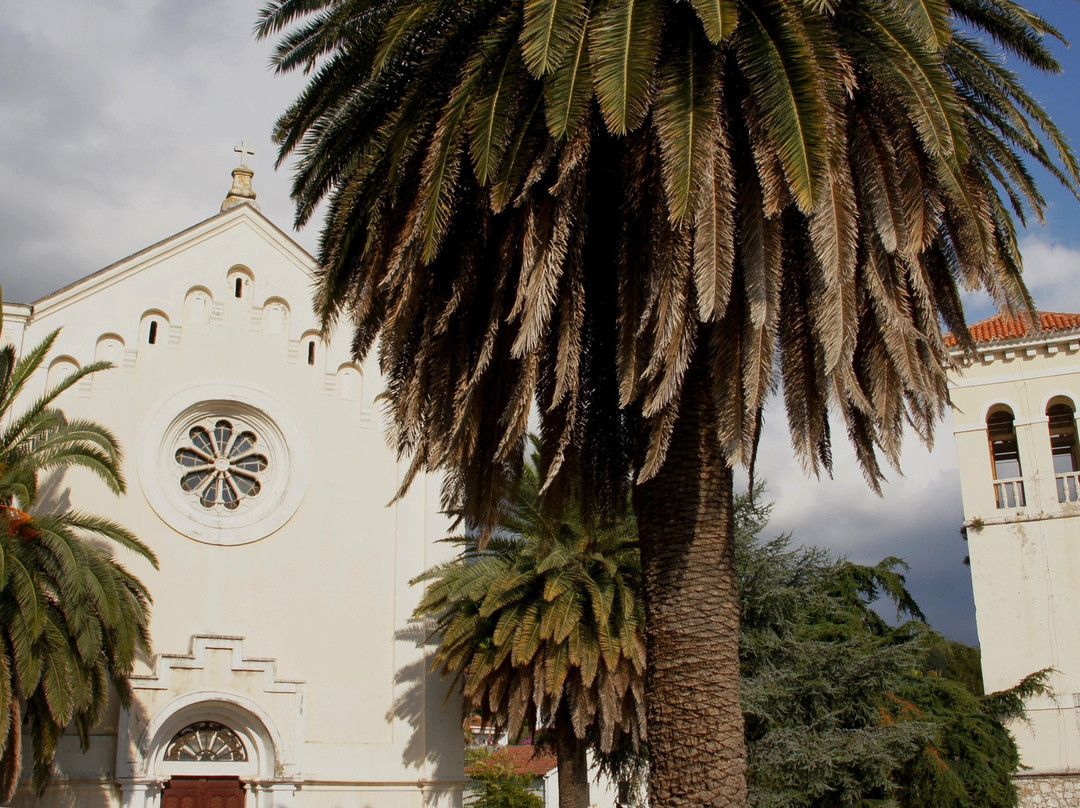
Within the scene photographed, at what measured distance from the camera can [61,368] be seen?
74.1 feet

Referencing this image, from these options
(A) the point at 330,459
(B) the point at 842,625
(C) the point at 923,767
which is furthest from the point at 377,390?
(C) the point at 923,767

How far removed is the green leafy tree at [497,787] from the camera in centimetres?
3037

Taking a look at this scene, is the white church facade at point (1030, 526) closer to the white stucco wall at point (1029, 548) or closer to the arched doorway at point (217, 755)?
the white stucco wall at point (1029, 548)

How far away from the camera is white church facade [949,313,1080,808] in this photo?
2730 centimetres

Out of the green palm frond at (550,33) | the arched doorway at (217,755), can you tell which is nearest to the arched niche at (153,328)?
the arched doorway at (217,755)

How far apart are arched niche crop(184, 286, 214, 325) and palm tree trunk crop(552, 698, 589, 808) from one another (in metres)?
10.7

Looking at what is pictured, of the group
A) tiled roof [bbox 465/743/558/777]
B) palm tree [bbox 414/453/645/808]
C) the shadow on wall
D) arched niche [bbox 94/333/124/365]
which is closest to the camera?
palm tree [bbox 414/453/645/808]

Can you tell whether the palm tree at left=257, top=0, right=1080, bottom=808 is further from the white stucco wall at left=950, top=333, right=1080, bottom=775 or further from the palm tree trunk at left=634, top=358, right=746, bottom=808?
the white stucco wall at left=950, top=333, right=1080, bottom=775

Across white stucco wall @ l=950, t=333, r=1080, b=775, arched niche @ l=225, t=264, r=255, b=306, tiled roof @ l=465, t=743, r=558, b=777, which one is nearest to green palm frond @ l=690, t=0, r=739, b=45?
arched niche @ l=225, t=264, r=255, b=306

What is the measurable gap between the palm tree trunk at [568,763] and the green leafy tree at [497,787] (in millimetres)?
9784

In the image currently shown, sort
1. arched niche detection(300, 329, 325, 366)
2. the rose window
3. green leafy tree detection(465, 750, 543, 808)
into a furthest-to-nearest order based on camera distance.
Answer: green leafy tree detection(465, 750, 543, 808) → arched niche detection(300, 329, 325, 366) → the rose window

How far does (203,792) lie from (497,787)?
1120 cm

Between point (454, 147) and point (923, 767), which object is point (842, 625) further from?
point (454, 147)

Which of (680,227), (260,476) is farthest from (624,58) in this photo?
(260,476)
